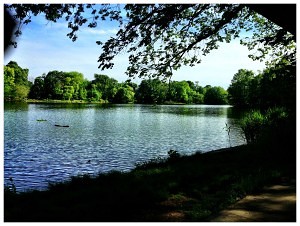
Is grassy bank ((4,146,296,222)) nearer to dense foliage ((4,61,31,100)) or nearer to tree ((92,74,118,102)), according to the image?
dense foliage ((4,61,31,100))

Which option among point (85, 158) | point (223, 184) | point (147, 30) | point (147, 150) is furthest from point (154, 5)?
point (147, 150)

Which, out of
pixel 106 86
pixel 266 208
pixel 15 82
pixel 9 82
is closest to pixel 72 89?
pixel 106 86

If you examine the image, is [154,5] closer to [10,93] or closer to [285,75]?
[285,75]

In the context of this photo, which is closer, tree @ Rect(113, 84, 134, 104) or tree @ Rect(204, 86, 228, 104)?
tree @ Rect(113, 84, 134, 104)

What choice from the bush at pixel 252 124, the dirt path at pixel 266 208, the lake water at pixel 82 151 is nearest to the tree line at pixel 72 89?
the lake water at pixel 82 151

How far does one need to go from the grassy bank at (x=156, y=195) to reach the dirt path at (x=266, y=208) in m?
0.32

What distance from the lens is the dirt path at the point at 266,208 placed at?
4227 mm

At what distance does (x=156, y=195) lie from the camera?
20.0ft

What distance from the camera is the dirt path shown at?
423cm

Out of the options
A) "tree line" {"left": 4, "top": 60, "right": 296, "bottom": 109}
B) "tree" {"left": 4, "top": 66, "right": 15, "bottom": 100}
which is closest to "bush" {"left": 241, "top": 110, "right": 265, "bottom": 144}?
"tree line" {"left": 4, "top": 60, "right": 296, "bottom": 109}

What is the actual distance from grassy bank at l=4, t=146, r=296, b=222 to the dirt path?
12.5 inches

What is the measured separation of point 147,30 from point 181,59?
7.39 feet

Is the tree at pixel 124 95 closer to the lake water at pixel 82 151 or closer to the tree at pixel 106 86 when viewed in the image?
the tree at pixel 106 86

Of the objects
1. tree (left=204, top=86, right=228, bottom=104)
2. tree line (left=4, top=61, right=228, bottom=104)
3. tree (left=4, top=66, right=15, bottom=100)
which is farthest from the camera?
tree (left=204, top=86, right=228, bottom=104)
